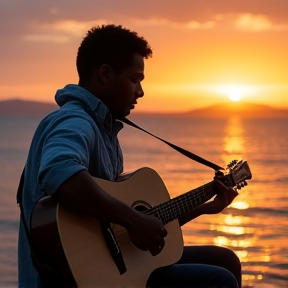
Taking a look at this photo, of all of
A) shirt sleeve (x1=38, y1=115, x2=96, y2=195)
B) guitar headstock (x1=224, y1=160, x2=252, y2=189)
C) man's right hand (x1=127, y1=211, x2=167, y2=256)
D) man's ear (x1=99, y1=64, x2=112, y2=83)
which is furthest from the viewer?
guitar headstock (x1=224, y1=160, x2=252, y2=189)

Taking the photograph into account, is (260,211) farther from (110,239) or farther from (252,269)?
(110,239)

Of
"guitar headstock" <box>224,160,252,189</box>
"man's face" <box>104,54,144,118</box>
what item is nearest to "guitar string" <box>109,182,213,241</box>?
"guitar headstock" <box>224,160,252,189</box>

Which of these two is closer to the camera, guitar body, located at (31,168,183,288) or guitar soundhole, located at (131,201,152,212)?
guitar body, located at (31,168,183,288)

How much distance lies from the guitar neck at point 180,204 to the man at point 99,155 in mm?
96

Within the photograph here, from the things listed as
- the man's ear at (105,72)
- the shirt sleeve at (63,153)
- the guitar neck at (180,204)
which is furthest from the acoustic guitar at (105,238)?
the man's ear at (105,72)

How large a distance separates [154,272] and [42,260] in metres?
0.60

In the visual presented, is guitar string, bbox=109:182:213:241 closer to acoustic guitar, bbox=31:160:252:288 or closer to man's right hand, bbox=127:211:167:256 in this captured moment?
acoustic guitar, bbox=31:160:252:288

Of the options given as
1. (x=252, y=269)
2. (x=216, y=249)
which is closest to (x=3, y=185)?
(x=252, y=269)

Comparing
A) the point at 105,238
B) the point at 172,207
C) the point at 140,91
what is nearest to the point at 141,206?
the point at 172,207

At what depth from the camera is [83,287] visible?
2.45 meters

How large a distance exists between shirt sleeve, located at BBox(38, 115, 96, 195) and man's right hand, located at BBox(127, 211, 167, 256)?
33 centimetres

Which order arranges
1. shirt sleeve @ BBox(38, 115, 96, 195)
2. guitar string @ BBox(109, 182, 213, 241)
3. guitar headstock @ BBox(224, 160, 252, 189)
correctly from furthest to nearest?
guitar headstock @ BBox(224, 160, 252, 189) → guitar string @ BBox(109, 182, 213, 241) → shirt sleeve @ BBox(38, 115, 96, 195)

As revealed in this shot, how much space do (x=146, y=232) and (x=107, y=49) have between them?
0.82 metres

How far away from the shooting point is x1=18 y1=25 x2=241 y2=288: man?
244 centimetres
